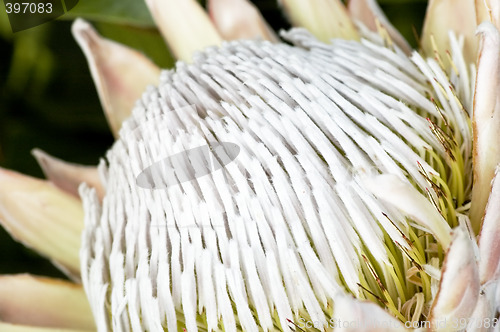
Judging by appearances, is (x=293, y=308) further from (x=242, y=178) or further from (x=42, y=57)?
(x=42, y=57)

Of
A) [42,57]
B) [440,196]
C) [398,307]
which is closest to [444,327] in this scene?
[398,307]

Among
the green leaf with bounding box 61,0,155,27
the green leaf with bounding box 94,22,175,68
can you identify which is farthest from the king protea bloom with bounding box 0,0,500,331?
the green leaf with bounding box 94,22,175,68

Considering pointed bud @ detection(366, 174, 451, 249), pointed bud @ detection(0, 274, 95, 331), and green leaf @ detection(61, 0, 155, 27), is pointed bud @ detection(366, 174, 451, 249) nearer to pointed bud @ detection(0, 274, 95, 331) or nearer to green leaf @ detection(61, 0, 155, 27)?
pointed bud @ detection(0, 274, 95, 331)

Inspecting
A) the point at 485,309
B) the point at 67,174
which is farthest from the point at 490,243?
the point at 67,174
